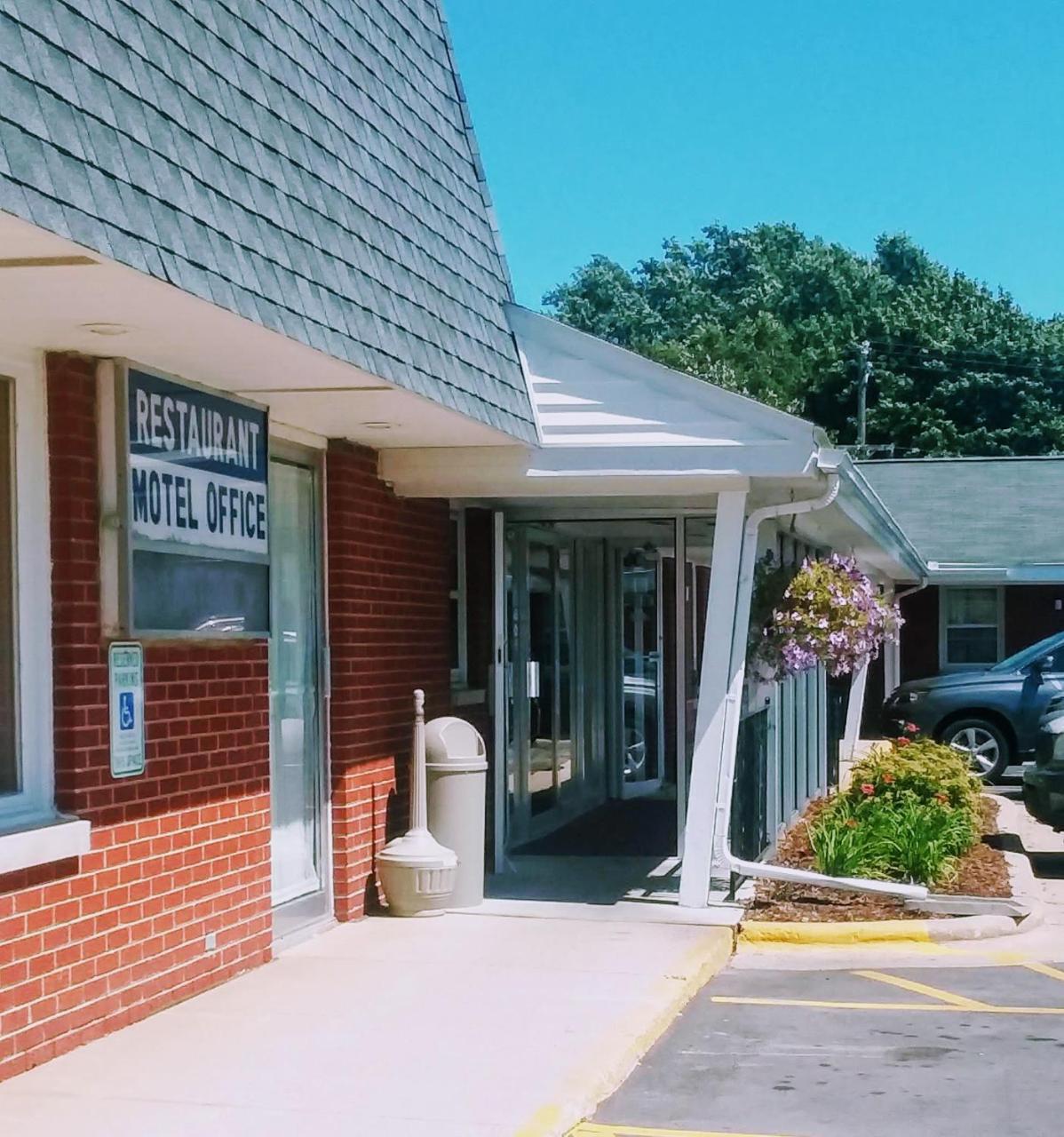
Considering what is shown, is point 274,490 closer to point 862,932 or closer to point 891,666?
point 862,932

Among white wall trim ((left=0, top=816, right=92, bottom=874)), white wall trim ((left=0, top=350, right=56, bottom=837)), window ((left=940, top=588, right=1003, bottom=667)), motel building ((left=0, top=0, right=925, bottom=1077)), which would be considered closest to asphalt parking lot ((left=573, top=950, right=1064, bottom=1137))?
motel building ((left=0, top=0, right=925, bottom=1077))

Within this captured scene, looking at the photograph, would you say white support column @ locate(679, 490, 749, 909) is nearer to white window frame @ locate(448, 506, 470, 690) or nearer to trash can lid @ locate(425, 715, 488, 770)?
trash can lid @ locate(425, 715, 488, 770)

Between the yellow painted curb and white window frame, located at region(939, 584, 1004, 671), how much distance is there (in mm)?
16915

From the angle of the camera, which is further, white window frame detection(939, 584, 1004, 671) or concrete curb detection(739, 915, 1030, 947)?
white window frame detection(939, 584, 1004, 671)

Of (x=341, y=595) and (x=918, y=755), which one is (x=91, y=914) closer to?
(x=341, y=595)

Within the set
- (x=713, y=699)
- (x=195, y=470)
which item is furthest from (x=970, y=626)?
(x=195, y=470)

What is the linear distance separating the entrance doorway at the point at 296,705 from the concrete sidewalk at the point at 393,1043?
0.32 meters

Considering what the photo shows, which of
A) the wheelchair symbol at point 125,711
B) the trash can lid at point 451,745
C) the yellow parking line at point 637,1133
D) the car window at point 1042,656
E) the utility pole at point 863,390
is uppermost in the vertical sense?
the utility pole at point 863,390

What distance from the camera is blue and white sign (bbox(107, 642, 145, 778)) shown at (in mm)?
6648

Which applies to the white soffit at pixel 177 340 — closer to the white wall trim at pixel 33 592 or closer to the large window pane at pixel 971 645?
the white wall trim at pixel 33 592

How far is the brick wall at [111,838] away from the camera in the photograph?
20.2ft

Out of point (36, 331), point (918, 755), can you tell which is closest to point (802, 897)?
point (918, 755)

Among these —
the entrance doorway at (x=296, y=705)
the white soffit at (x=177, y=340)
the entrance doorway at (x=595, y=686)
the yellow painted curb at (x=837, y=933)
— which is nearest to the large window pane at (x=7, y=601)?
the white soffit at (x=177, y=340)

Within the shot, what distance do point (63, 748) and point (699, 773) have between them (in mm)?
4356
